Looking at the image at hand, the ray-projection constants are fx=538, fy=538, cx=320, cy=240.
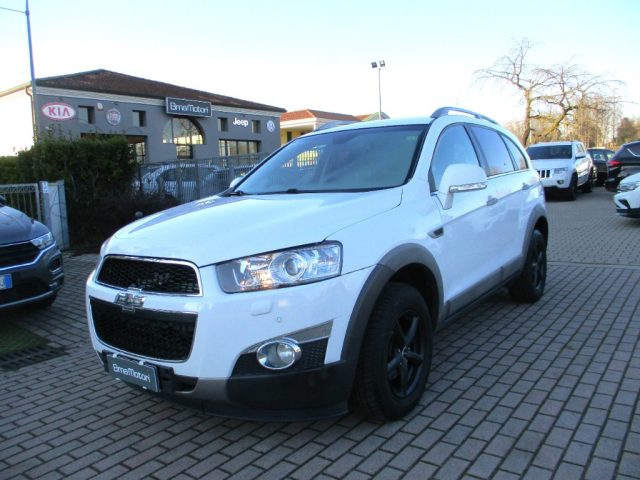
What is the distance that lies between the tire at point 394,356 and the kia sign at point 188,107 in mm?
33815

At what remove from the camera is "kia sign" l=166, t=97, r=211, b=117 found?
1358 inches

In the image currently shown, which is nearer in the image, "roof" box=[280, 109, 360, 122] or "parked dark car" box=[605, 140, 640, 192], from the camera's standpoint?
"parked dark car" box=[605, 140, 640, 192]

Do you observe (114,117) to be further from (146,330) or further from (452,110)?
(146,330)

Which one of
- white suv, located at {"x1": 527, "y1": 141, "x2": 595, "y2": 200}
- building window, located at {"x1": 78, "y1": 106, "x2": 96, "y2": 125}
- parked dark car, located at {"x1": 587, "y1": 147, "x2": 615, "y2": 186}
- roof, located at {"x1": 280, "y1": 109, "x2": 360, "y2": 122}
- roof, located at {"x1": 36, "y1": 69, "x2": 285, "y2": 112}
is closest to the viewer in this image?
white suv, located at {"x1": 527, "y1": 141, "x2": 595, "y2": 200}

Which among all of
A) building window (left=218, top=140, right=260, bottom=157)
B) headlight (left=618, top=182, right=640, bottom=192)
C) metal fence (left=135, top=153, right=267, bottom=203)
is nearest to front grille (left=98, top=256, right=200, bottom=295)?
metal fence (left=135, top=153, right=267, bottom=203)

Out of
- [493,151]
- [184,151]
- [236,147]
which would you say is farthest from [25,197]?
[236,147]

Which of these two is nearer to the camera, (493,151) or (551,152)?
(493,151)

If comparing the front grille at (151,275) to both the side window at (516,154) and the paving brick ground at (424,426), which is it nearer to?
the paving brick ground at (424,426)

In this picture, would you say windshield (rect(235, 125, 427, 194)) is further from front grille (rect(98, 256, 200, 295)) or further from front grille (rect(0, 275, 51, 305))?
front grille (rect(0, 275, 51, 305))

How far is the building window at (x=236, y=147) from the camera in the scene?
4009 centimetres

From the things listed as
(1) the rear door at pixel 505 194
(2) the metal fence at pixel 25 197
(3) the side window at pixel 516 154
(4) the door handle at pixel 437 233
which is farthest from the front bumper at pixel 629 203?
(2) the metal fence at pixel 25 197

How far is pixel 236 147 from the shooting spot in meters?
41.3

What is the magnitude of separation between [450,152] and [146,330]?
2.50 meters

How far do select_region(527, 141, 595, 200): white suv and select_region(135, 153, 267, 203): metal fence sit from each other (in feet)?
30.4
